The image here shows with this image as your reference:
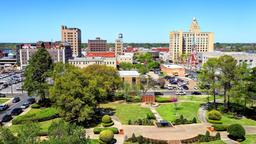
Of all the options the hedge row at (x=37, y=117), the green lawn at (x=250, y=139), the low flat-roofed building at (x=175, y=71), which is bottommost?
the green lawn at (x=250, y=139)

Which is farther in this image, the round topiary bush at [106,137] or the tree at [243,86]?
the tree at [243,86]

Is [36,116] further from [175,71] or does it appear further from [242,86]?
[175,71]

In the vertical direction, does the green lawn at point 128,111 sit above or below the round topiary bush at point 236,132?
below

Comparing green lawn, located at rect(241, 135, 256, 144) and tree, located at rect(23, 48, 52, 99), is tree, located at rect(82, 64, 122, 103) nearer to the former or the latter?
tree, located at rect(23, 48, 52, 99)

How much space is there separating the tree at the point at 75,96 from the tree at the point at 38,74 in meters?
12.7

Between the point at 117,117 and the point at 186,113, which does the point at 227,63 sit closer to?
the point at 186,113

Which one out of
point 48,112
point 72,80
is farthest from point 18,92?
point 72,80

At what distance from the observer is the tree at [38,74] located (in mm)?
66375

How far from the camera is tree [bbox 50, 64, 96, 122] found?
50.9m

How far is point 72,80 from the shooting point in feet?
179

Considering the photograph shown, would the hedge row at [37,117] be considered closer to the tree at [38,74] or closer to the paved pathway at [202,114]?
the tree at [38,74]

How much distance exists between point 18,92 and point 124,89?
37705 millimetres

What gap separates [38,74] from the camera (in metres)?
67.4

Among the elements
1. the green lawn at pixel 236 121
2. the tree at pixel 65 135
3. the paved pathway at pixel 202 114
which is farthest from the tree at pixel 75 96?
the green lawn at pixel 236 121
